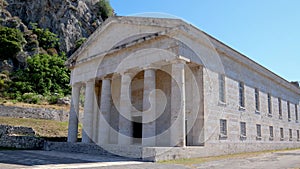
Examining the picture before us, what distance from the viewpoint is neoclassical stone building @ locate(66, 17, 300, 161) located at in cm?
1545

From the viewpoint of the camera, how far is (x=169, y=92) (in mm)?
19469

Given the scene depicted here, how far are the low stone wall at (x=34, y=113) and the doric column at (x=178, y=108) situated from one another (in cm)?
2138

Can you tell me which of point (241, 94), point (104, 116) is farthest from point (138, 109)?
point (241, 94)

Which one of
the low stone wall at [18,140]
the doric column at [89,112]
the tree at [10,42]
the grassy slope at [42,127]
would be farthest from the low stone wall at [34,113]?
the tree at [10,42]

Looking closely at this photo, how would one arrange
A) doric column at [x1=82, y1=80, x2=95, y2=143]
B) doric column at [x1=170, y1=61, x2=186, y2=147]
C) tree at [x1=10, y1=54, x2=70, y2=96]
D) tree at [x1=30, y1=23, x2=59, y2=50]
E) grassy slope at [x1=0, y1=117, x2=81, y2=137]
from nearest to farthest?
1. doric column at [x1=170, y1=61, x2=186, y2=147]
2. doric column at [x1=82, y1=80, x2=95, y2=143]
3. grassy slope at [x1=0, y1=117, x2=81, y2=137]
4. tree at [x1=10, y1=54, x2=70, y2=96]
5. tree at [x1=30, y1=23, x2=59, y2=50]

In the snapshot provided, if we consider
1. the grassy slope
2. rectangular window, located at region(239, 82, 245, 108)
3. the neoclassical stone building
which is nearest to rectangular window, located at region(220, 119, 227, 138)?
the neoclassical stone building

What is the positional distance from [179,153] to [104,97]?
850 cm

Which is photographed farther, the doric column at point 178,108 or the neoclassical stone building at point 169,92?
the neoclassical stone building at point 169,92

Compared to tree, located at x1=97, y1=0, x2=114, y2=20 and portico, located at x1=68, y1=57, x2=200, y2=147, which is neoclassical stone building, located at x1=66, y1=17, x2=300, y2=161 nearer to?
portico, located at x1=68, y1=57, x2=200, y2=147

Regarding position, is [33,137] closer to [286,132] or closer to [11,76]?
[286,132]

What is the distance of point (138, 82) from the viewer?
21.9 metres

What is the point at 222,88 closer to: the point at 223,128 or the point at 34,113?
the point at 223,128

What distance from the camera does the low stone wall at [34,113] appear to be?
96.2 ft

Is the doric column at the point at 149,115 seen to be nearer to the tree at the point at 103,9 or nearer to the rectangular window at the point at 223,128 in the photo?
the rectangular window at the point at 223,128
